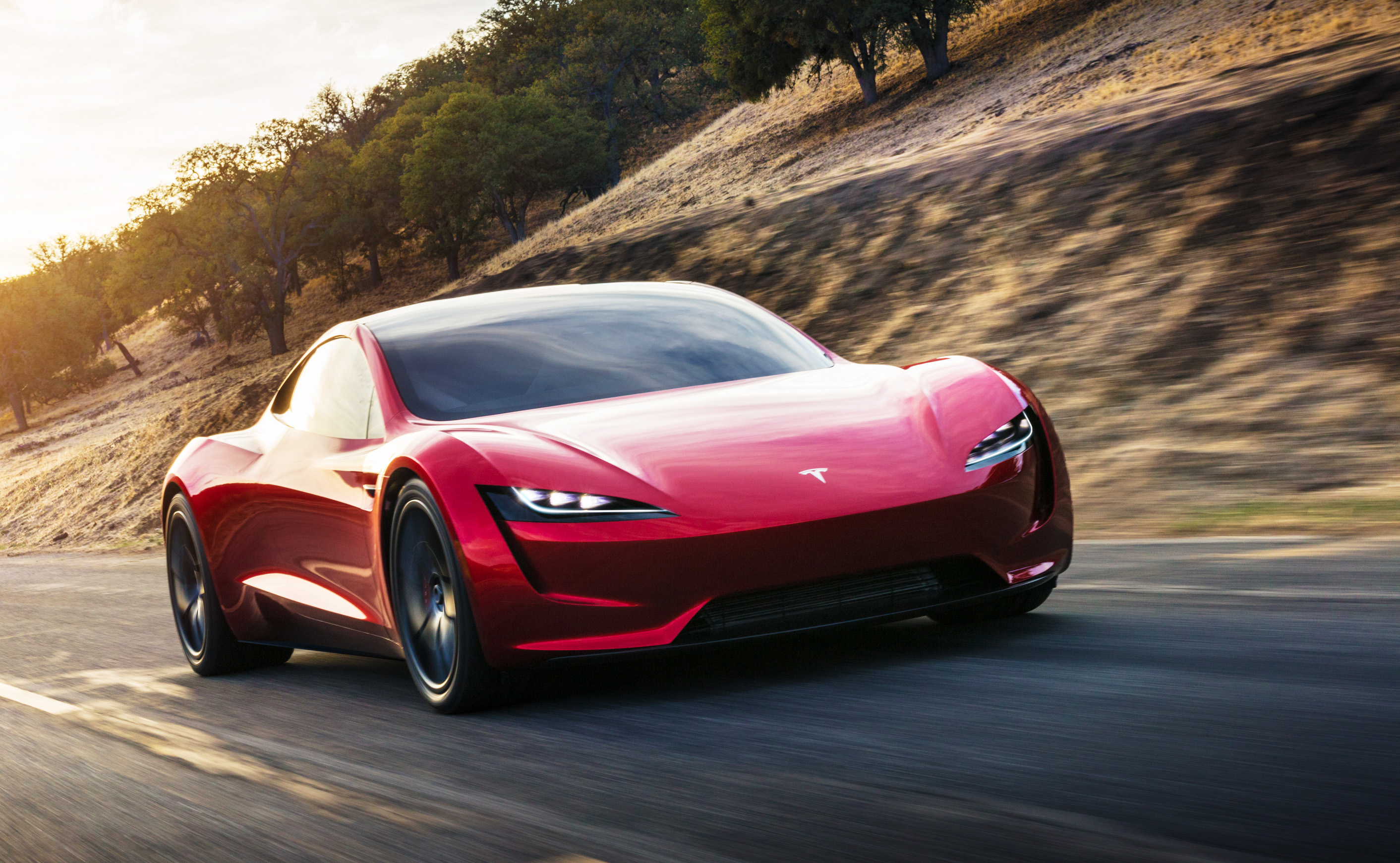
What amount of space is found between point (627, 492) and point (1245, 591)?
2.34 metres

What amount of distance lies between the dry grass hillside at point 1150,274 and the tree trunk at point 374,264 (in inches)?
1486

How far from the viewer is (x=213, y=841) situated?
322cm

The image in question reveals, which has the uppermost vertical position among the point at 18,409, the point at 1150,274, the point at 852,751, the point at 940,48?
the point at 940,48

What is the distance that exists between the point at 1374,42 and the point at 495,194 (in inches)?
1949

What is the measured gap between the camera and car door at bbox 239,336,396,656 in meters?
4.63

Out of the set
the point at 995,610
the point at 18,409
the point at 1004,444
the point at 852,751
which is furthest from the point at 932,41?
the point at 18,409

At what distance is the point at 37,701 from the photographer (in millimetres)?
5953

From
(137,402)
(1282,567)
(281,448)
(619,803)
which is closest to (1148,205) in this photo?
(1282,567)

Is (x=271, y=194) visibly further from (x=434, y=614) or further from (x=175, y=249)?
(x=434, y=614)

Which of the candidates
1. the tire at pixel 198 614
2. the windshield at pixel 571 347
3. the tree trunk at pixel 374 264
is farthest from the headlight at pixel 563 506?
the tree trunk at pixel 374 264

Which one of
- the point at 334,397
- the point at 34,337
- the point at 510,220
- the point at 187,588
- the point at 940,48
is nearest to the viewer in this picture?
the point at 334,397

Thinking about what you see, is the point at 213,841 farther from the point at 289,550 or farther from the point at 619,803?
the point at 289,550

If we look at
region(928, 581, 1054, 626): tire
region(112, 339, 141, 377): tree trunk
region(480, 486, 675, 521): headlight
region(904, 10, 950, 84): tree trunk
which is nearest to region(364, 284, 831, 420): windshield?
region(480, 486, 675, 521): headlight

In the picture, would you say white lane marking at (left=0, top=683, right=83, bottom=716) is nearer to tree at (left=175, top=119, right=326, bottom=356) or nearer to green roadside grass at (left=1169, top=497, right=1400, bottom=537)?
green roadside grass at (left=1169, top=497, right=1400, bottom=537)
